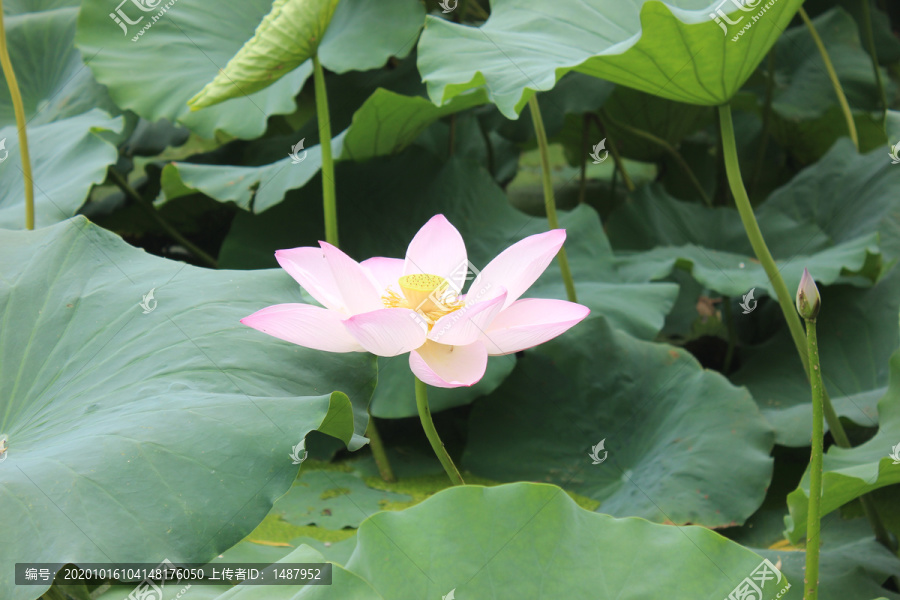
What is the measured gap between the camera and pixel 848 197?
5.97ft

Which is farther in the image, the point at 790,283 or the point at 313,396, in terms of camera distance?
the point at 790,283

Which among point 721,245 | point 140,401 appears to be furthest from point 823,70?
point 140,401

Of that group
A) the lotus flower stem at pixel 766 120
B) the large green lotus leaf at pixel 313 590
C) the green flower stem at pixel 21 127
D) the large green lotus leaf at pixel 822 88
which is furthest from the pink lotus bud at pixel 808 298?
the large green lotus leaf at pixel 822 88

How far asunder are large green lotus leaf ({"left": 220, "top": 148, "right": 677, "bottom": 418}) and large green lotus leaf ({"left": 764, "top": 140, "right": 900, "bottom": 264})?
61 centimetres

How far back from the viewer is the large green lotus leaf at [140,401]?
641 mm

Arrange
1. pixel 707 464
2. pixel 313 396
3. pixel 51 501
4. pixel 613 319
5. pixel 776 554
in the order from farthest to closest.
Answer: pixel 613 319 < pixel 707 464 < pixel 776 554 < pixel 313 396 < pixel 51 501

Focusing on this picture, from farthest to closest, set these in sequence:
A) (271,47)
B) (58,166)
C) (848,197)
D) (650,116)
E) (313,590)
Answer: (650,116)
(848,197)
(58,166)
(271,47)
(313,590)

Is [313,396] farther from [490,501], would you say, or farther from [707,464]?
[707,464]

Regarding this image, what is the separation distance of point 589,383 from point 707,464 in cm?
25

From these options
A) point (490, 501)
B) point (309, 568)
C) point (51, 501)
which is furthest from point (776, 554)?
point (51, 501)

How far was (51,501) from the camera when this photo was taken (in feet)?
2.10

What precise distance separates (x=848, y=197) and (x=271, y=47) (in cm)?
151

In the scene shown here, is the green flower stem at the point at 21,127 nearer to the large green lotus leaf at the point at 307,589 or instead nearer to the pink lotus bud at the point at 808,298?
the large green lotus leaf at the point at 307,589

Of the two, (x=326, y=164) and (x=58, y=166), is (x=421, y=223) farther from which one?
(x=58, y=166)
